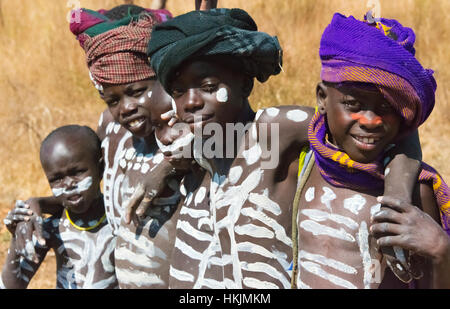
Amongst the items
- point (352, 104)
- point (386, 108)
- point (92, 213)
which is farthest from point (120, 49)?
point (386, 108)

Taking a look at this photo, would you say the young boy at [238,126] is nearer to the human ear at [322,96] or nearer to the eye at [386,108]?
the human ear at [322,96]

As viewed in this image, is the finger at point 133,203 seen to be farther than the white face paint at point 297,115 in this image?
Yes

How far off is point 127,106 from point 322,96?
1.20 metres

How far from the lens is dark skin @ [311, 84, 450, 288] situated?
204 centimetres

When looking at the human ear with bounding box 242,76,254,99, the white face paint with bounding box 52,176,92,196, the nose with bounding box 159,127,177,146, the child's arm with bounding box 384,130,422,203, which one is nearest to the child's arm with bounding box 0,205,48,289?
the white face paint with bounding box 52,176,92,196

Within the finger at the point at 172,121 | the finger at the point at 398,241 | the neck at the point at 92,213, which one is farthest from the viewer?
the neck at the point at 92,213

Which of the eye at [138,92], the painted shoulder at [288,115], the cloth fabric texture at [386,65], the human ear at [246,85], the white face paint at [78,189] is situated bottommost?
the white face paint at [78,189]

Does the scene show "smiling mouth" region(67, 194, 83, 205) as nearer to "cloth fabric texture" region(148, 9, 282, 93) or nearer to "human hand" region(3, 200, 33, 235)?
"human hand" region(3, 200, 33, 235)

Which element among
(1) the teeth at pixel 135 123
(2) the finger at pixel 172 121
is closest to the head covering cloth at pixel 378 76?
(2) the finger at pixel 172 121

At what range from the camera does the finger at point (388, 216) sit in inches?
80.5

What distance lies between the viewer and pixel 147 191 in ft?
10.5
